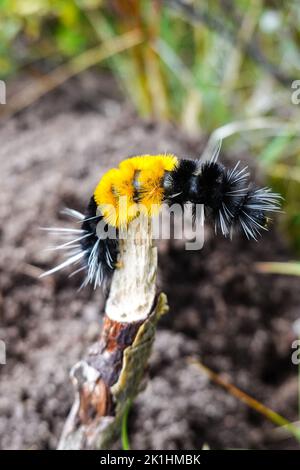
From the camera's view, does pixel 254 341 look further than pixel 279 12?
No

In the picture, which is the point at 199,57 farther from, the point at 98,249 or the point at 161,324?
the point at 98,249

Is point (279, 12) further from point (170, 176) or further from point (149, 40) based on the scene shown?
point (170, 176)

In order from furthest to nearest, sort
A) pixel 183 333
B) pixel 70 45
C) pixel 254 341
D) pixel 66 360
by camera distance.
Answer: pixel 70 45 → pixel 254 341 → pixel 183 333 → pixel 66 360

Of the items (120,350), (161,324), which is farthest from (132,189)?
(161,324)

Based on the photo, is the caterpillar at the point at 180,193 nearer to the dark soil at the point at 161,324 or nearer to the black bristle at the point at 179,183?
the black bristle at the point at 179,183

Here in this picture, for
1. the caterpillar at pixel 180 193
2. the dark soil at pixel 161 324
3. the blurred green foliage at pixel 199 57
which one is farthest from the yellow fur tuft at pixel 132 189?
the blurred green foliage at pixel 199 57

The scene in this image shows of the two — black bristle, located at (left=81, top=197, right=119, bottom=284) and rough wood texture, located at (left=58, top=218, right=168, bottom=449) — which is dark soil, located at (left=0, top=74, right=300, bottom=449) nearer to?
rough wood texture, located at (left=58, top=218, right=168, bottom=449)

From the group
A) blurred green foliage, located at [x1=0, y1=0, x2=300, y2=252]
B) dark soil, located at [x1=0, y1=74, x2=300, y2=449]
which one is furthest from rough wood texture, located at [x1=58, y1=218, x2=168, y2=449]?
blurred green foliage, located at [x1=0, y1=0, x2=300, y2=252]

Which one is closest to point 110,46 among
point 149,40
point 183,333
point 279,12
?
point 149,40
